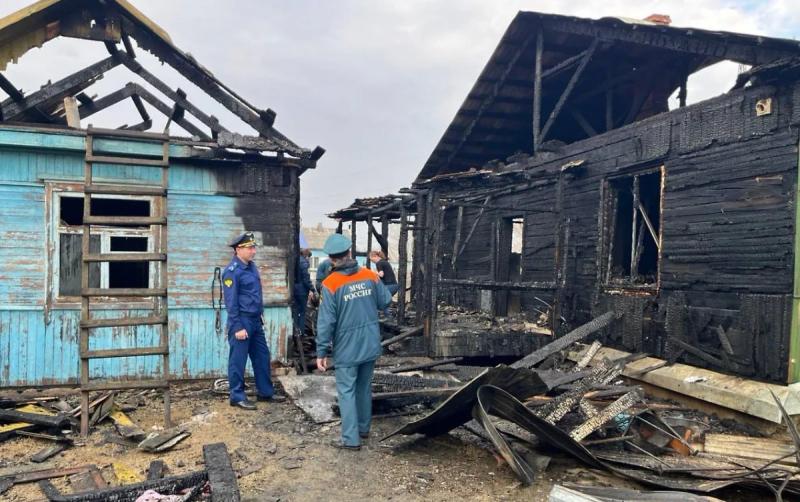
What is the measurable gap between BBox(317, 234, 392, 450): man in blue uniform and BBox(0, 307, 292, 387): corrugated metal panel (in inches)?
114

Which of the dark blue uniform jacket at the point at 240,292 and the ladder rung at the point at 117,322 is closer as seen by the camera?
the ladder rung at the point at 117,322

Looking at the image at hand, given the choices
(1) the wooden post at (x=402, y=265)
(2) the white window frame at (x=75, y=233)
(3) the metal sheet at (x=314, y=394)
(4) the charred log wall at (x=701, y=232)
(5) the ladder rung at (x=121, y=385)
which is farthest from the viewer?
(1) the wooden post at (x=402, y=265)

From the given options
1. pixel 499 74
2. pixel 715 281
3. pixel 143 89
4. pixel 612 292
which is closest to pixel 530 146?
pixel 499 74

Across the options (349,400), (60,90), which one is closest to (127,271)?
(60,90)

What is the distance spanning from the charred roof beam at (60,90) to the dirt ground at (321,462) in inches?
166

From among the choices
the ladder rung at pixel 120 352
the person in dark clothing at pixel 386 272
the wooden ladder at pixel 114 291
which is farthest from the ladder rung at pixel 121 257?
the person in dark clothing at pixel 386 272

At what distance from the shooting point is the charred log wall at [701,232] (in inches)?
228

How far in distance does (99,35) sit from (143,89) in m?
1.16

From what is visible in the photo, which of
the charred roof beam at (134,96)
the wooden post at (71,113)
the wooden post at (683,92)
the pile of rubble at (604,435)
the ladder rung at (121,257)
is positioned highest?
the wooden post at (683,92)

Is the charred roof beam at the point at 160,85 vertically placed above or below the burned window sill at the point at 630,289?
above

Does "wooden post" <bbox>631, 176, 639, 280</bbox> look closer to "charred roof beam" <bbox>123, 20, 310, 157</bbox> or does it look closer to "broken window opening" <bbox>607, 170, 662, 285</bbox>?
"broken window opening" <bbox>607, 170, 662, 285</bbox>

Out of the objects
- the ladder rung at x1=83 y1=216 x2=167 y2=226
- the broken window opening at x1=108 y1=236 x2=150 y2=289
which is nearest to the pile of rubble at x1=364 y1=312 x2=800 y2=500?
the ladder rung at x1=83 y1=216 x2=167 y2=226

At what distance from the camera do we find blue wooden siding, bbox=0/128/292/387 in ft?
21.8

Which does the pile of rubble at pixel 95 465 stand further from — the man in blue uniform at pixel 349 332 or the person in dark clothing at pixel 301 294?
the person in dark clothing at pixel 301 294
